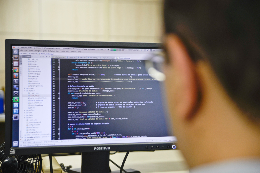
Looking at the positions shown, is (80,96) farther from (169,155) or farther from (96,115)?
(169,155)

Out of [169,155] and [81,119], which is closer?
[81,119]

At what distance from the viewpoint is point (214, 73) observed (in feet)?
0.64

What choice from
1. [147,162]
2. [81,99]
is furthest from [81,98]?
[147,162]

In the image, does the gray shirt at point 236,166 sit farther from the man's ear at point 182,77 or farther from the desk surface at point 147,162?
the desk surface at point 147,162

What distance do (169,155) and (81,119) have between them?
0.54 meters

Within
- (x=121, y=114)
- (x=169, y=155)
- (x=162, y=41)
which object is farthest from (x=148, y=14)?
(x=162, y=41)

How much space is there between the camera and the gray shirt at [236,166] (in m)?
0.18

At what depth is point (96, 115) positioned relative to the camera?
79cm

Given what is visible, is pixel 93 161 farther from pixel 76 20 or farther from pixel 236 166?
pixel 76 20

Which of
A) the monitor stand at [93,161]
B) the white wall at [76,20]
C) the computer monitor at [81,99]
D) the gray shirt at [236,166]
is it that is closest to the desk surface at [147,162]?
the monitor stand at [93,161]

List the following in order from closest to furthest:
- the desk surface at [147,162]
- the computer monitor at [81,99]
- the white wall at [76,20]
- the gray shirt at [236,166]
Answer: the gray shirt at [236,166] < the computer monitor at [81,99] < the desk surface at [147,162] < the white wall at [76,20]

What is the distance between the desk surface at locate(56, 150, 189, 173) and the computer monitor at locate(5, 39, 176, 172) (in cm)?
19

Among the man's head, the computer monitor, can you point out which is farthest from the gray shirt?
the computer monitor

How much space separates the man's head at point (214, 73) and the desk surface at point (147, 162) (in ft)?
2.42
